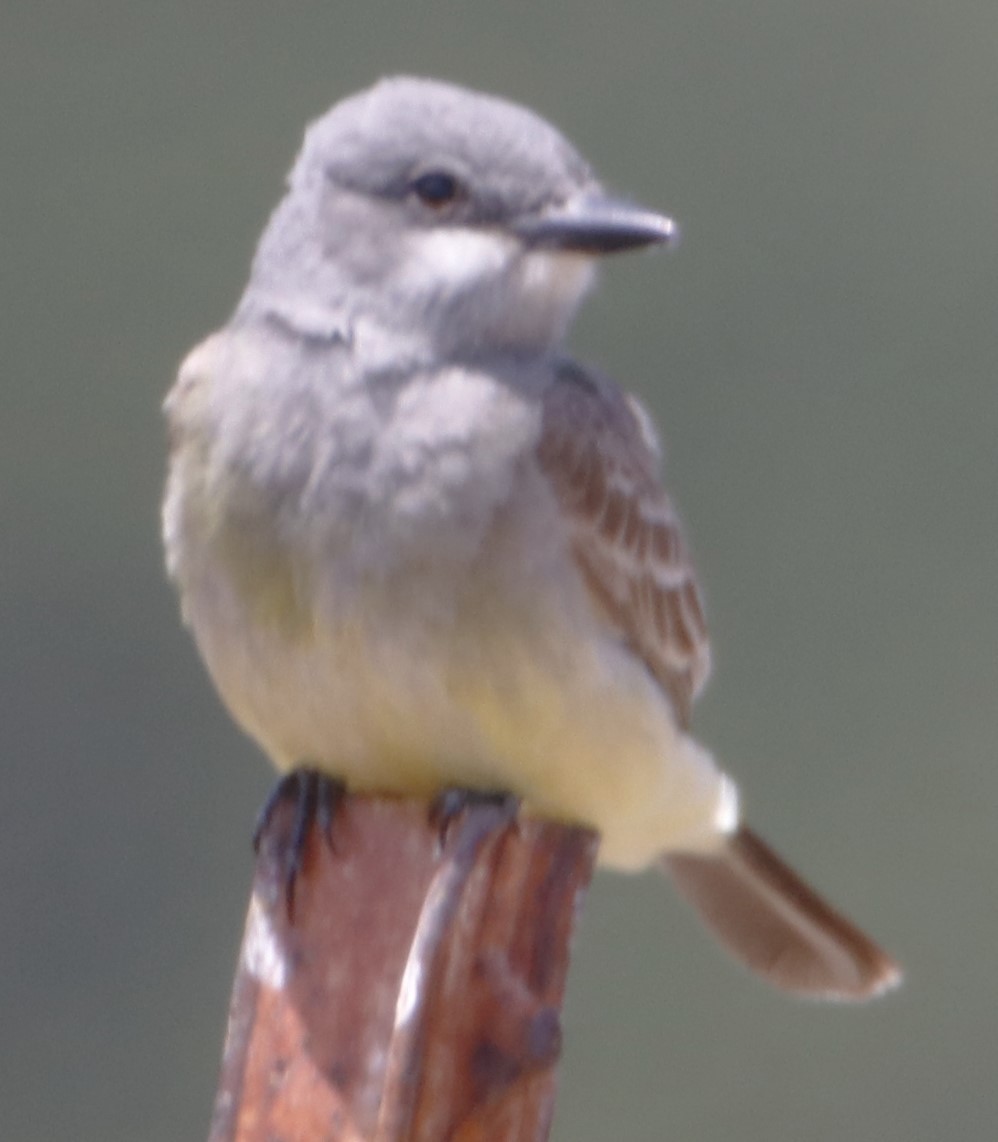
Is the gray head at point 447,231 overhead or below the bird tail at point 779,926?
overhead

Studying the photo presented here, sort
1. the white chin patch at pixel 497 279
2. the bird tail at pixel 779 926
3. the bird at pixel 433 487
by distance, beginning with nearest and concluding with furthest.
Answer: the bird at pixel 433 487 → the white chin patch at pixel 497 279 → the bird tail at pixel 779 926

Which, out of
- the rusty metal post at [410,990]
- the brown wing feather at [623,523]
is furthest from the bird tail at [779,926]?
the rusty metal post at [410,990]

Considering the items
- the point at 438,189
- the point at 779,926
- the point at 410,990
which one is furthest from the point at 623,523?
the point at 410,990

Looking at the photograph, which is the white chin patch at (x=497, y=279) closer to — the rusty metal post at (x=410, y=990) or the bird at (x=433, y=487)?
the bird at (x=433, y=487)

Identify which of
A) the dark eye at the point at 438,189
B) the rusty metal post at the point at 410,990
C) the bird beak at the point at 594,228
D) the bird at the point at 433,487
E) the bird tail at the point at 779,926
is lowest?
the rusty metal post at the point at 410,990

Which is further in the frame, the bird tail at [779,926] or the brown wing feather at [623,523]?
the bird tail at [779,926]

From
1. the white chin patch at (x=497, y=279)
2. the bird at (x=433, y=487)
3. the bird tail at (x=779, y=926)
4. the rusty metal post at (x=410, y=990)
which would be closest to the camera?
the rusty metal post at (x=410, y=990)

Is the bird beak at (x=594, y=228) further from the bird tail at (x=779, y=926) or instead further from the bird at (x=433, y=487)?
the bird tail at (x=779, y=926)

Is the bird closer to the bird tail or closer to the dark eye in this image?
the dark eye

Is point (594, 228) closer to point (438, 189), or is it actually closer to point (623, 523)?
point (438, 189)
